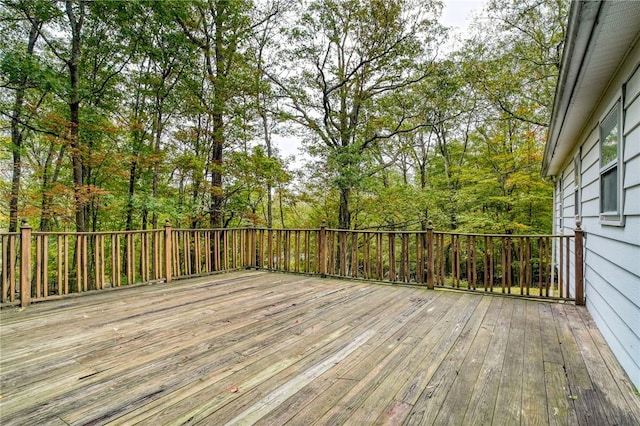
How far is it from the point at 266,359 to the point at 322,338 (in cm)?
60

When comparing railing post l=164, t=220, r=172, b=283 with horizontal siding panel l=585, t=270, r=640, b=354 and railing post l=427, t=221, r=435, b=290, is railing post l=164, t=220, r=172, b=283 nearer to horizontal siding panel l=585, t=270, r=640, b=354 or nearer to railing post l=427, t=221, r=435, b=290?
railing post l=427, t=221, r=435, b=290

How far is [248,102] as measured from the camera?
8.05 m

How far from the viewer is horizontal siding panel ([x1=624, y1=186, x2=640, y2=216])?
1.96 metres

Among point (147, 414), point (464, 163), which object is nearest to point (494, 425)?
point (147, 414)

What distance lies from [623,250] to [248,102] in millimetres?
7940

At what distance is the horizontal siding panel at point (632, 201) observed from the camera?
1964mm

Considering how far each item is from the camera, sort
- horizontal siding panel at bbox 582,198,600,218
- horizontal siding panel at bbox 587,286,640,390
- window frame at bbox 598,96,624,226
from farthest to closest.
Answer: horizontal siding panel at bbox 582,198,600,218 → window frame at bbox 598,96,624,226 → horizontal siding panel at bbox 587,286,640,390

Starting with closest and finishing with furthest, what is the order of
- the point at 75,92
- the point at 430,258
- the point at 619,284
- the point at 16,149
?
1. the point at 619,284
2. the point at 430,258
3. the point at 75,92
4. the point at 16,149

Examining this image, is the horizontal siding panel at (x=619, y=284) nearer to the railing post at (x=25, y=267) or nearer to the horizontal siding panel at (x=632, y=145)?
the horizontal siding panel at (x=632, y=145)

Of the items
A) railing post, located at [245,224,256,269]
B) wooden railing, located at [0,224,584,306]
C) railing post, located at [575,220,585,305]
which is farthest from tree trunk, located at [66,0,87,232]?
railing post, located at [575,220,585,305]

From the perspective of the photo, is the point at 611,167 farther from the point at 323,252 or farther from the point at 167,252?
the point at 167,252

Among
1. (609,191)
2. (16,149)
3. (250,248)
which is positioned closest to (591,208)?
(609,191)

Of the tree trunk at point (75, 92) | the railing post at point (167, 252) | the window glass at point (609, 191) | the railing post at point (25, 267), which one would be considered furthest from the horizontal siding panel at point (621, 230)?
the tree trunk at point (75, 92)

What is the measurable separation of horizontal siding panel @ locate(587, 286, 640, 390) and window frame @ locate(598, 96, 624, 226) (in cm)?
81
